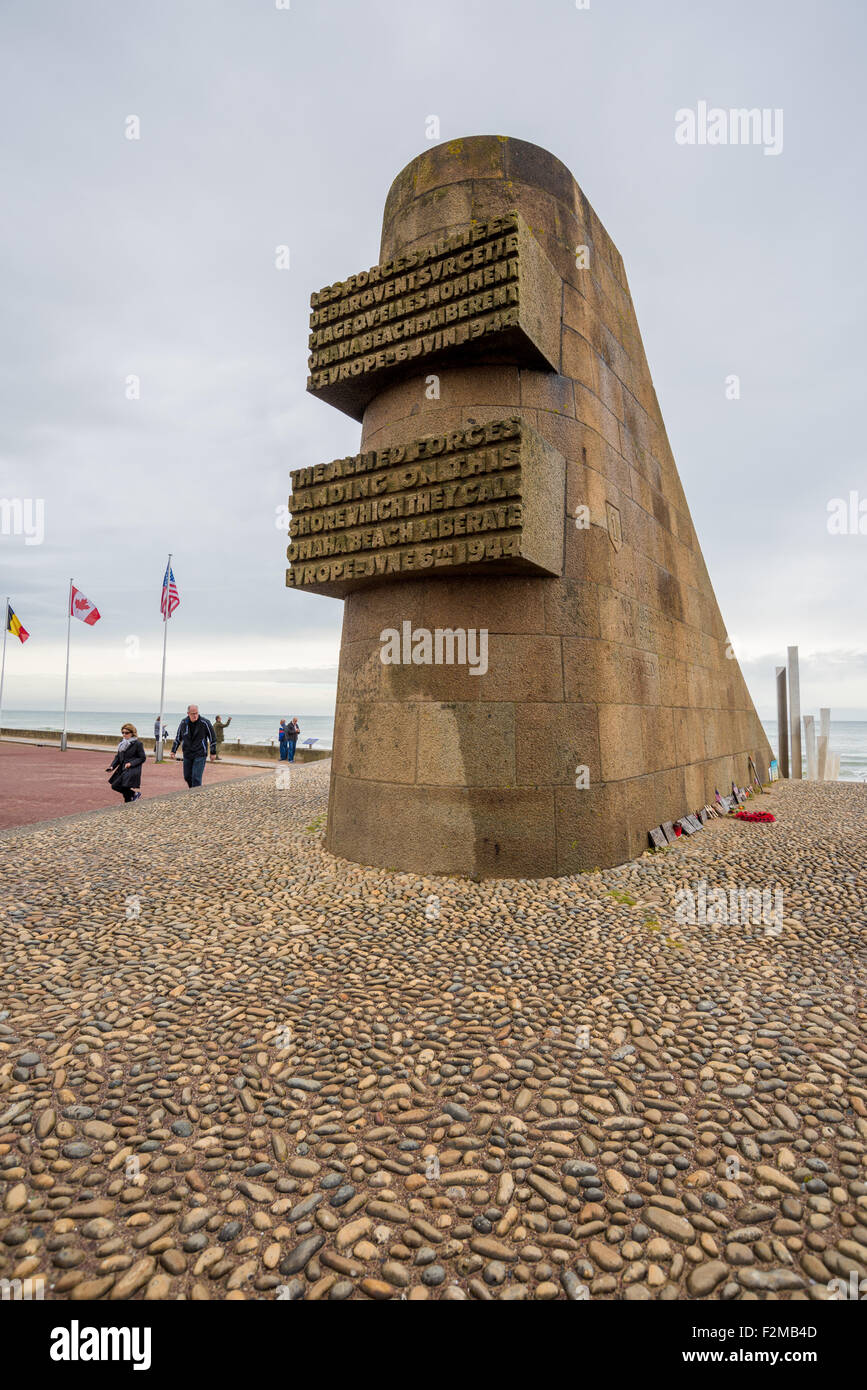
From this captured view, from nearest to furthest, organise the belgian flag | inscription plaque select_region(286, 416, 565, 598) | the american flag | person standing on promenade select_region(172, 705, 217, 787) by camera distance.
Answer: inscription plaque select_region(286, 416, 565, 598) < person standing on promenade select_region(172, 705, 217, 787) < the american flag < the belgian flag

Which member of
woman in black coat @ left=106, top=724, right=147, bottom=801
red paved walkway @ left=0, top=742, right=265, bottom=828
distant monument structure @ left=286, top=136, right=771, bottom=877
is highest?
distant monument structure @ left=286, top=136, right=771, bottom=877

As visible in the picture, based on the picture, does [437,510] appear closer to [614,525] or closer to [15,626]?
[614,525]

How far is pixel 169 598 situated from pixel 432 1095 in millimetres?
23990

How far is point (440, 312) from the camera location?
7.04 m

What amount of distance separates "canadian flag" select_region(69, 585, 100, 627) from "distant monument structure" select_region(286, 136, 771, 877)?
21827 millimetres

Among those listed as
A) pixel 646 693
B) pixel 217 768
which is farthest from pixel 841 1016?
pixel 217 768

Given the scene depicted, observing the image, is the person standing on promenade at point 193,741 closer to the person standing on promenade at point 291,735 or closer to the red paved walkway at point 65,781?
the red paved walkway at point 65,781

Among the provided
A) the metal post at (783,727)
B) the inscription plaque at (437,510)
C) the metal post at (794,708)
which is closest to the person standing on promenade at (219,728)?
the inscription plaque at (437,510)

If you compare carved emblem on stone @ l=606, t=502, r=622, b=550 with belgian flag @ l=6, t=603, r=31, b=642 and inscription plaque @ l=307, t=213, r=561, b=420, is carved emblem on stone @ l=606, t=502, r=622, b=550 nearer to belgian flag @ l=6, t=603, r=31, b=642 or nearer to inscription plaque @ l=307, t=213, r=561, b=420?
inscription plaque @ l=307, t=213, r=561, b=420

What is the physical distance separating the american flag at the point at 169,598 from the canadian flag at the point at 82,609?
4.27 meters

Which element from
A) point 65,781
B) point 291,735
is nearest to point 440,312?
point 65,781

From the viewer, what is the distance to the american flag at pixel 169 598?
23734mm

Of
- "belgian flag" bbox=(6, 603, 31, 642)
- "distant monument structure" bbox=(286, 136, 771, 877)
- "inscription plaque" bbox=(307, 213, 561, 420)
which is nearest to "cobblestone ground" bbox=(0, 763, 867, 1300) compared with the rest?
"distant monument structure" bbox=(286, 136, 771, 877)

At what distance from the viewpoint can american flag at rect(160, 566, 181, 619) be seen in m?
23.7
